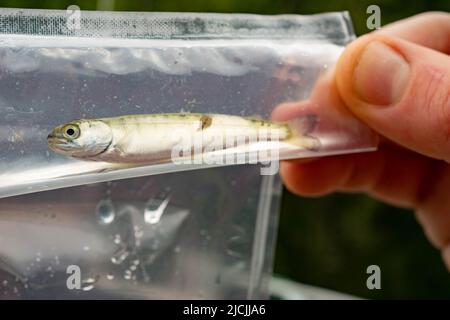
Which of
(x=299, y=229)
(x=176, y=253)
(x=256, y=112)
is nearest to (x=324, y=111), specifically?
(x=256, y=112)

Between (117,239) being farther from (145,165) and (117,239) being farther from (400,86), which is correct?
(400,86)

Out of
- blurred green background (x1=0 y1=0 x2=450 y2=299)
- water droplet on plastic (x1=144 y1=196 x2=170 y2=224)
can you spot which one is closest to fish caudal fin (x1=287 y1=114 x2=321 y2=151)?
water droplet on plastic (x1=144 y1=196 x2=170 y2=224)

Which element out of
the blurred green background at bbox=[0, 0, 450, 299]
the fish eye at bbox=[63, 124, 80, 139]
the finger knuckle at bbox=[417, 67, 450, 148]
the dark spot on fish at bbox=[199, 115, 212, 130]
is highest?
the finger knuckle at bbox=[417, 67, 450, 148]

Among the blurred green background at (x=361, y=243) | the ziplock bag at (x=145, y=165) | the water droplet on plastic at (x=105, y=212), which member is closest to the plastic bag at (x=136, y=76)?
the ziplock bag at (x=145, y=165)

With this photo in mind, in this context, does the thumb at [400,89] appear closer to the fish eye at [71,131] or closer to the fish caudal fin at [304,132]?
the fish caudal fin at [304,132]

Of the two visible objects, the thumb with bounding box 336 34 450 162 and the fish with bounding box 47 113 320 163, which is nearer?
the fish with bounding box 47 113 320 163

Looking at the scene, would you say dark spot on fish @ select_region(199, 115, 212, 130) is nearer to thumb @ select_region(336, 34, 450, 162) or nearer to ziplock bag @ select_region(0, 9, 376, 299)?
ziplock bag @ select_region(0, 9, 376, 299)

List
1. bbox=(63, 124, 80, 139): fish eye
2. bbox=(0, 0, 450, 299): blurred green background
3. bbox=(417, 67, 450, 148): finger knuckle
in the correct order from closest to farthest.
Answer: bbox=(63, 124, 80, 139): fish eye
bbox=(417, 67, 450, 148): finger knuckle
bbox=(0, 0, 450, 299): blurred green background
